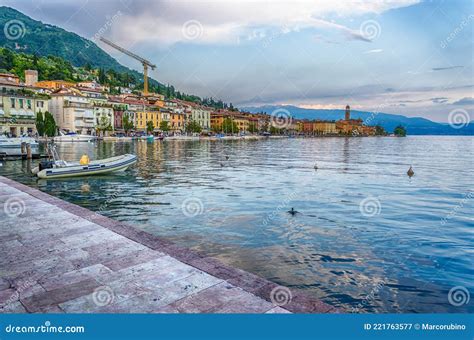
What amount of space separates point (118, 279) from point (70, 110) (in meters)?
106

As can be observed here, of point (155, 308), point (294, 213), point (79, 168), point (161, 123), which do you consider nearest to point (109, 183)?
point (79, 168)

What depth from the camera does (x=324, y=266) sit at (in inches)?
336

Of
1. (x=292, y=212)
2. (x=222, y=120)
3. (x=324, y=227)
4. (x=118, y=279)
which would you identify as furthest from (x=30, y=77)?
(x=118, y=279)

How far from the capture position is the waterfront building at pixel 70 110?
100312 millimetres

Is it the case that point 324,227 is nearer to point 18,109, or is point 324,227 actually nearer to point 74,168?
point 74,168

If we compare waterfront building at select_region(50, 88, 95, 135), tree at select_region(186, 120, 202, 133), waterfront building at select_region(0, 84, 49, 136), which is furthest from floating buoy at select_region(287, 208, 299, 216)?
tree at select_region(186, 120, 202, 133)

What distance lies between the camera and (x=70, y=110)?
100688 mm

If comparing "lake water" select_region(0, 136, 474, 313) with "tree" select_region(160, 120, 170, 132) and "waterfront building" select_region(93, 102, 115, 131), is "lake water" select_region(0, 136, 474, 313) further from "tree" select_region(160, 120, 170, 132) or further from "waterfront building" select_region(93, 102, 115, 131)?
"tree" select_region(160, 120, 170, 132)

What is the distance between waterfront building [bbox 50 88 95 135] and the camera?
329 feet

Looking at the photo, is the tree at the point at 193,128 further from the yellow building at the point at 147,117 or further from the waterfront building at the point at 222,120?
the waterfront building at the point at 222,120

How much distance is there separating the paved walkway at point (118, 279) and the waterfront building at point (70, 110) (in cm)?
10211

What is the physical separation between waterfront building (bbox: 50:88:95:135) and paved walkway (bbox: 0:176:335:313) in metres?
102

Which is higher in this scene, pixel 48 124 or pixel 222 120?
pixel 222 120

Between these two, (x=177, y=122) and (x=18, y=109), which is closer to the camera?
(x=18, y=109)
